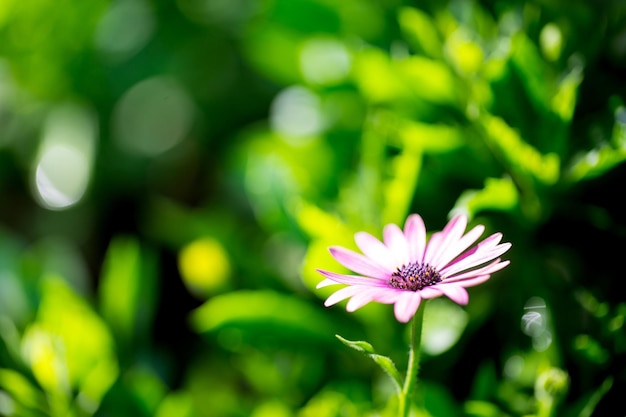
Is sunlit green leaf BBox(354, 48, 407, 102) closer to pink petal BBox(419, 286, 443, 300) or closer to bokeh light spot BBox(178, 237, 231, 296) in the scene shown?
bokeh light spot BBox(178, 237, 231, 296)

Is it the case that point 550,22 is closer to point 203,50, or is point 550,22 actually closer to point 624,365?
point 624,365

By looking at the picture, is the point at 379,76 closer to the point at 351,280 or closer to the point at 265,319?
the point at 265,319

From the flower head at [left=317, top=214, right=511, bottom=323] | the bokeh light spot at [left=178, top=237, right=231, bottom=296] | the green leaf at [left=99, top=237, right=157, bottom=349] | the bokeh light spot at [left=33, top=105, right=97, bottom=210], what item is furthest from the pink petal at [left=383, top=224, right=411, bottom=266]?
the bokeh light spot at [left=33, top=105, right=97, bottom=210]

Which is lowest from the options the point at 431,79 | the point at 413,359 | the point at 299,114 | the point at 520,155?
the point at 413,359

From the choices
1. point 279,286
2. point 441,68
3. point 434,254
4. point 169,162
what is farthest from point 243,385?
point 434,254

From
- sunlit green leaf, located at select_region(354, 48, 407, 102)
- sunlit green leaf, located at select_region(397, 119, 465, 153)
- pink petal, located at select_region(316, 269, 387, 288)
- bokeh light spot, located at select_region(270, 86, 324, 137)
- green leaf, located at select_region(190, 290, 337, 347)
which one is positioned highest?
bokeh light spot, located at select_region(270, 86, 324, 137)

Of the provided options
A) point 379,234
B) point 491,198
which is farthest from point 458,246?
point 379,234

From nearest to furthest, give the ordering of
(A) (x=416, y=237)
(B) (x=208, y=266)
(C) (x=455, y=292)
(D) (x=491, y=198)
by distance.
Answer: (C) (x=455, y=292) → (A) (x=416, y=237) → (D) (x=491, y=198) → (B) (x=208, y=266)
